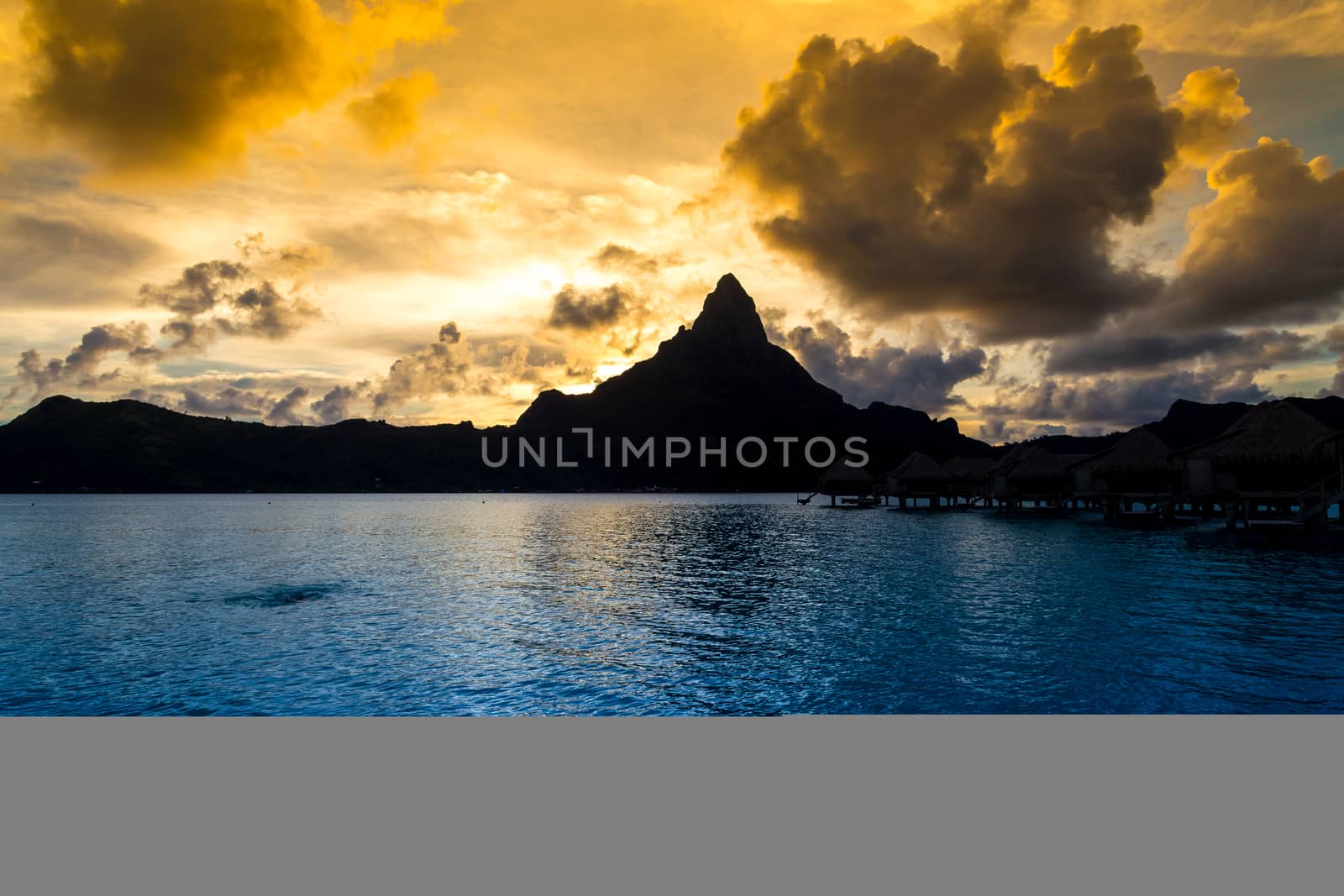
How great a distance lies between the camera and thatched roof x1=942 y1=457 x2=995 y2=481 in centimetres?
10406

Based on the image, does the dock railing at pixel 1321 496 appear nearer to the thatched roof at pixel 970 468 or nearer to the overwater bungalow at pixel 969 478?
the overwater bungalow at pixel 969 478

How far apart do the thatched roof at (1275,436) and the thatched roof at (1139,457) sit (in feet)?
53.3

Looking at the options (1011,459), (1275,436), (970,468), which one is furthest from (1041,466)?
(1275,436)

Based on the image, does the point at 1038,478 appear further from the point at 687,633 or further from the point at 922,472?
the point at 687,633

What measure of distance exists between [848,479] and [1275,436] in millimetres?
70447

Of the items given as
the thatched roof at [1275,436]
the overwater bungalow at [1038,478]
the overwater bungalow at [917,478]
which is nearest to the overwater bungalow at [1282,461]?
the thatched roof at [1275,436]

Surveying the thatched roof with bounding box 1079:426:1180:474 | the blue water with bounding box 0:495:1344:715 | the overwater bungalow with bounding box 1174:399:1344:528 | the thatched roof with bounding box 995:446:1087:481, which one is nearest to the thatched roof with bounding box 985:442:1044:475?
the thatched roof with bounding box 995:446:1087:481

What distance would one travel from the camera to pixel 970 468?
106312mm

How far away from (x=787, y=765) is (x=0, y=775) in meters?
12.8

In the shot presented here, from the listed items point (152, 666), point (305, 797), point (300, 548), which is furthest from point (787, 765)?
point (300, 548)

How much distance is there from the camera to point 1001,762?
34.3ft

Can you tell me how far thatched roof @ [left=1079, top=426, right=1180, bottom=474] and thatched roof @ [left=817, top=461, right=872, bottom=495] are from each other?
48.2m

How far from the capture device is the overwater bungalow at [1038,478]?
82250 millimetres

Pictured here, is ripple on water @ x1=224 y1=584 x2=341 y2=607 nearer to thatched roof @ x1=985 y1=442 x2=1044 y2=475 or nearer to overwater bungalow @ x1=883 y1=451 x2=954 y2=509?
thatched roof @ x1=985 y1=442 x2=1044 y2=475
